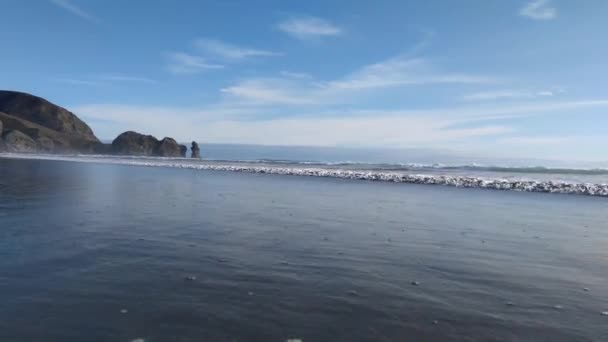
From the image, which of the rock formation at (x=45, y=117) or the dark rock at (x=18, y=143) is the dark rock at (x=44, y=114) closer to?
the rock formation at (x=45, y=117)

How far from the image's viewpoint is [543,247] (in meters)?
10.0

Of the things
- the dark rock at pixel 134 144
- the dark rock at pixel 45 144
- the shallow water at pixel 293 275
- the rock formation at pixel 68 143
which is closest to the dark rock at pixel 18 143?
the rock formation at pixel 68 143

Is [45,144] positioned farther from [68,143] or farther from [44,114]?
[44,114]

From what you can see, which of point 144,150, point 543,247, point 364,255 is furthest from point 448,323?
point 144,150

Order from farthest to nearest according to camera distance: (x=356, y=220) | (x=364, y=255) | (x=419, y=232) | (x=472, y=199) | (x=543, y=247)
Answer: (x=472, y=199) → (x=356, y=220) → (x=419, y=232) → (x=543, y=247) → (x=364, y=255)

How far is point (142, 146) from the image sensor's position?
302 ft

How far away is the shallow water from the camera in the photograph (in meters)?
5.09

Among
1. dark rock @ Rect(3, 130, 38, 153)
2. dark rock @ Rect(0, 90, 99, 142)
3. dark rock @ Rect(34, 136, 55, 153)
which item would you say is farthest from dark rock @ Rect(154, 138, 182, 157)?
dark rock @ Rect(0, 90, 99, 142)

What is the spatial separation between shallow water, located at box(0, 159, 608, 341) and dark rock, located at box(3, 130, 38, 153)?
76671mm

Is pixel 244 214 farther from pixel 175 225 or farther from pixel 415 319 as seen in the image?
pixel 415 319

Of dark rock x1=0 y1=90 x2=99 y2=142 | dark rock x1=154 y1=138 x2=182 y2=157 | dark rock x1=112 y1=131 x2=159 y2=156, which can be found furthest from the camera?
dark rock x1=0 y1=90 x2=99 y2=142

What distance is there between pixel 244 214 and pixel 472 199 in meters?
11.6

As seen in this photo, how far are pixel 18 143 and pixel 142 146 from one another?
22252 millimetres

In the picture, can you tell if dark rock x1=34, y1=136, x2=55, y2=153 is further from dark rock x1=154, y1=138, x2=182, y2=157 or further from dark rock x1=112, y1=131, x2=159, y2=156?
dark rock x1=154, y1=138, x2=182, y2=157
